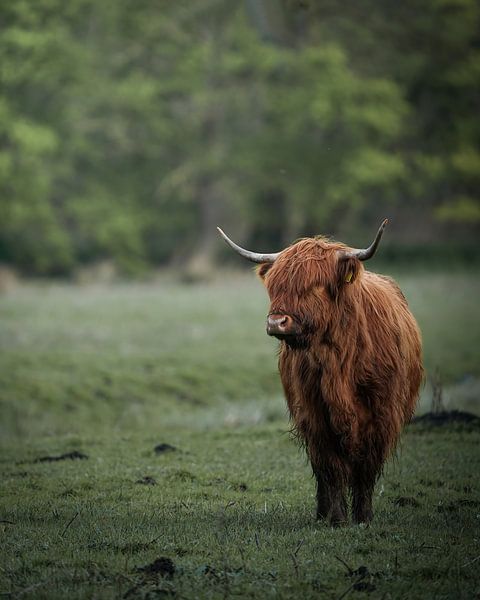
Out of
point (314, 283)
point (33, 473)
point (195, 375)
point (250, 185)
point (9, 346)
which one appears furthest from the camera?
point (250, 185)

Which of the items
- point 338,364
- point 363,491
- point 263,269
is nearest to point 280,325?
point 338,364

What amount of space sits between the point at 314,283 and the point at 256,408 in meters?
8.22

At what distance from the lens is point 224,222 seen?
45875mm

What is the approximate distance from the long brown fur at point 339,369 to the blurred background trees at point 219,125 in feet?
99.8

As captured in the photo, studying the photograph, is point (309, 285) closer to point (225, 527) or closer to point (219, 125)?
point (225, 527)

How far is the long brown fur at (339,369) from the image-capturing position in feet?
24.7

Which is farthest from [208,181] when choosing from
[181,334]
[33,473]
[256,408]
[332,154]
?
[33,473]

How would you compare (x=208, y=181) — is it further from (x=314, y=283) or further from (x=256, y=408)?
(x=314, y=283)

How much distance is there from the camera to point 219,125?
4388 cm

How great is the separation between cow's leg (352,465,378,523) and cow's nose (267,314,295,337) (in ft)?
4.28

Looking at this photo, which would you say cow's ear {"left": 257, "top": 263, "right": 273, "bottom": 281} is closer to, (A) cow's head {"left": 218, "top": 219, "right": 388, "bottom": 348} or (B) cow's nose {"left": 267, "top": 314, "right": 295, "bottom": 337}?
(A) cow's head {"left": 218, "top": 219, "right": 388, "bottom": 348}

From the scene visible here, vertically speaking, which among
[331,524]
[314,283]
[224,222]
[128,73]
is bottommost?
[331,524]

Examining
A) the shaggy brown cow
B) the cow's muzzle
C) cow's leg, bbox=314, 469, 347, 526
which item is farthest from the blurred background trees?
the cow's muzzle

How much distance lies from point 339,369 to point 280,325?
70 centimetres
